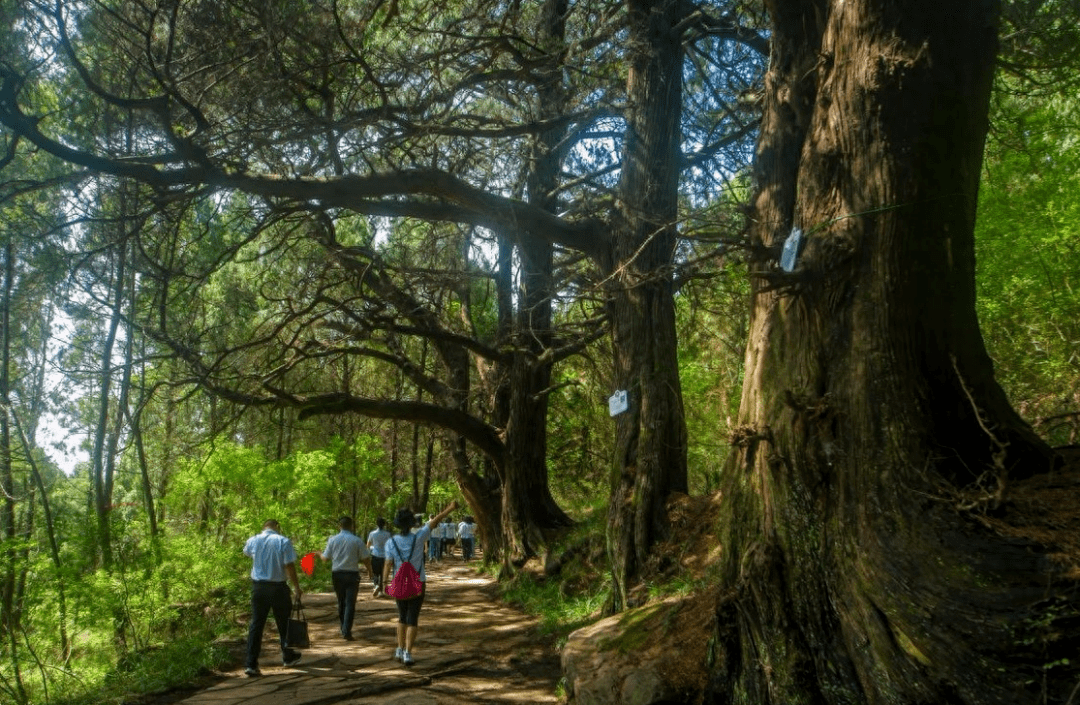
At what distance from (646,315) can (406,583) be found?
3922 millimetres

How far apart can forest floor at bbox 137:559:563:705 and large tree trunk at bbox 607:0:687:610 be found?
4.66 feet

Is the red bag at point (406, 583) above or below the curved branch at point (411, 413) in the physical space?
below

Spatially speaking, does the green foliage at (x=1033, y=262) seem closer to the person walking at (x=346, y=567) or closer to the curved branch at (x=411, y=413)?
the person walking at (x=346, y=567)

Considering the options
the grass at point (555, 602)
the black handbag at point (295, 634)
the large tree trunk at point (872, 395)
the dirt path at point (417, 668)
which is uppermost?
the large tree trunk at point (872, 395)

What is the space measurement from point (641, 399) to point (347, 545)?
436 cm

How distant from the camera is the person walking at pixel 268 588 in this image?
27.8ft

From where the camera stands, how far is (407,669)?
841 centimetres

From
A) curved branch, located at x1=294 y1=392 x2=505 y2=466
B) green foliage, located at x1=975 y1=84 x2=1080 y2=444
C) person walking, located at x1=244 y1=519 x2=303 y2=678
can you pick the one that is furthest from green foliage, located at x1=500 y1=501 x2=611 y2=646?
green foliage, located at x1=975 y1=84 x2=1080 y2=444

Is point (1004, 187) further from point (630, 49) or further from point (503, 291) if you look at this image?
point (503, 291)

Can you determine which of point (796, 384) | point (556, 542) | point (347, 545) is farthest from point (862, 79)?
point (556, 542)

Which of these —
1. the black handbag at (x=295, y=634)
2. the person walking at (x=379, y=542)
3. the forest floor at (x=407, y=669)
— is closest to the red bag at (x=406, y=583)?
the forest floor at (x=407, y=669)

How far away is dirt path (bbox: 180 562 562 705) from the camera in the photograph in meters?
7.33

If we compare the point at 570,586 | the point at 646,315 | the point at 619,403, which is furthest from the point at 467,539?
the point at 646,315

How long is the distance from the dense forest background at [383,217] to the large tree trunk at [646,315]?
0.06 m
